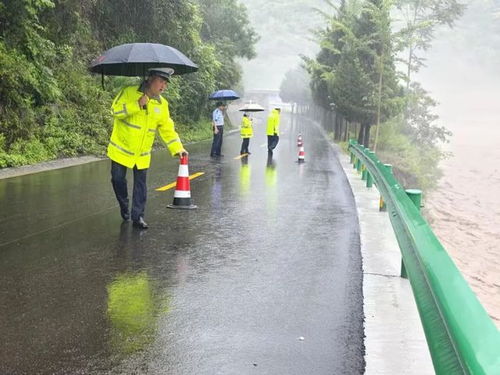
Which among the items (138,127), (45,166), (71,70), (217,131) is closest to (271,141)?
(217,131)

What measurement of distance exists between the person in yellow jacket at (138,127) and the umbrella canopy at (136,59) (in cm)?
41

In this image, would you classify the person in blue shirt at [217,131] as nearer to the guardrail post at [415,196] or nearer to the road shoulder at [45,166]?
the road shoulder at [45,166]

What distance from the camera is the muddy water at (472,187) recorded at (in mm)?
21188

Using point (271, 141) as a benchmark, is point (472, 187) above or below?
below

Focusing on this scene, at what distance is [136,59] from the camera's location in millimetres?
7125

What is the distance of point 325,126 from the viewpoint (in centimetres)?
5525

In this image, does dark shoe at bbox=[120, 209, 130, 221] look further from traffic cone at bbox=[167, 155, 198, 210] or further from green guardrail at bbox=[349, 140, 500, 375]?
green guardrail at bbox=[349, 140, 500, 375]

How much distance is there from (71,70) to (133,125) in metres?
14.3

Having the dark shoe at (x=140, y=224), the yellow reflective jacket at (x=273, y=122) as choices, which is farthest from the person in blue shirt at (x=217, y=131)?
the dark shoe at (x=140, y=224)

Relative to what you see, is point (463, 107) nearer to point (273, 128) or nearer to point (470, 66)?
point (470, 66)

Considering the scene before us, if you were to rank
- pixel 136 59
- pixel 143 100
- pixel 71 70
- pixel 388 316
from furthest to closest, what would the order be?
pixel 71 70, pixel 136 59, pixel 143 100, pixel 388 316

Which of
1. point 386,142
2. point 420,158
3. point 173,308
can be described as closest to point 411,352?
point 173,308

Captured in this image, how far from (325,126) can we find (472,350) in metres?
54.0

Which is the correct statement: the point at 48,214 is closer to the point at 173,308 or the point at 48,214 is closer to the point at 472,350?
the point at 173,308
